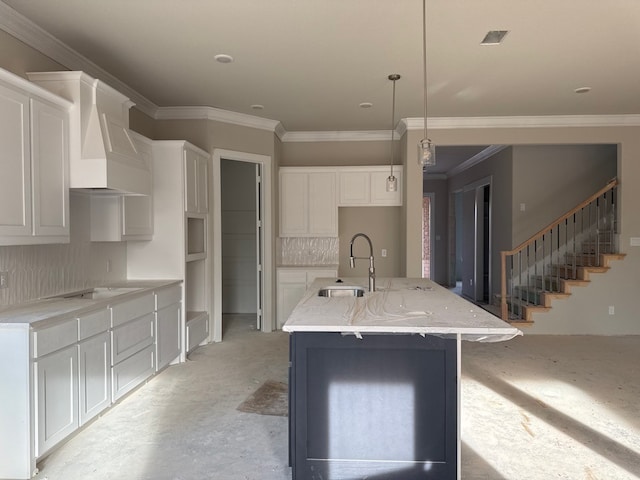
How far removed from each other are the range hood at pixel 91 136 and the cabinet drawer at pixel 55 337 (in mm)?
990

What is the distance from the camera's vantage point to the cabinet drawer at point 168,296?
399cm

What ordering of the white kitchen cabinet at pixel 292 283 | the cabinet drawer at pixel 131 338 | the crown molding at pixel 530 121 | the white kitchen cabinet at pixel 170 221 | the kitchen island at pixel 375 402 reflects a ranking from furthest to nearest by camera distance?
the white kitchen cabinet at pixel 292 283, the crown molding at pixel 530 121, the white kitchen cabinet at pixel 170 221, the cabinet drawer at pixel 131 338, the kitchen island at pixel 375 402

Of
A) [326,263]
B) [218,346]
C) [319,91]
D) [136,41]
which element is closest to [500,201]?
[326,263]

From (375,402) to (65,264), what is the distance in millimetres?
2729

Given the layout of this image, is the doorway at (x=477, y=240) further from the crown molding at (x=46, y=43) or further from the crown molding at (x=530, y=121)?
the crown molding at (x=46, y=43)

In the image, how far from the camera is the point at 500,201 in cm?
729

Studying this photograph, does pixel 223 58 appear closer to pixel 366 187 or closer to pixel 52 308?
pixel 52 308

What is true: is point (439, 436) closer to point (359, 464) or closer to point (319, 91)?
point (359, 464)

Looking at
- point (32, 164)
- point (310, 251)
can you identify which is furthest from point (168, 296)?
point (310, 251)

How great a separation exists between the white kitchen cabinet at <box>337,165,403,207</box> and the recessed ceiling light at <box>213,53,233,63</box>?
262cm

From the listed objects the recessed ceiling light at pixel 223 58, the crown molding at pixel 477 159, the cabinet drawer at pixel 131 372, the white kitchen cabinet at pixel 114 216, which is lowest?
the cabinet drawer at pixel 131 372

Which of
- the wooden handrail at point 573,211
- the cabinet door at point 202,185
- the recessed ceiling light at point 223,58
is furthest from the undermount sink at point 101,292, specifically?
the wooden handrail at point 573,211

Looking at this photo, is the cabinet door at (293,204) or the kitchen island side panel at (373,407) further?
the cabinet door at (293,204)

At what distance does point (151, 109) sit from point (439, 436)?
456 cm
